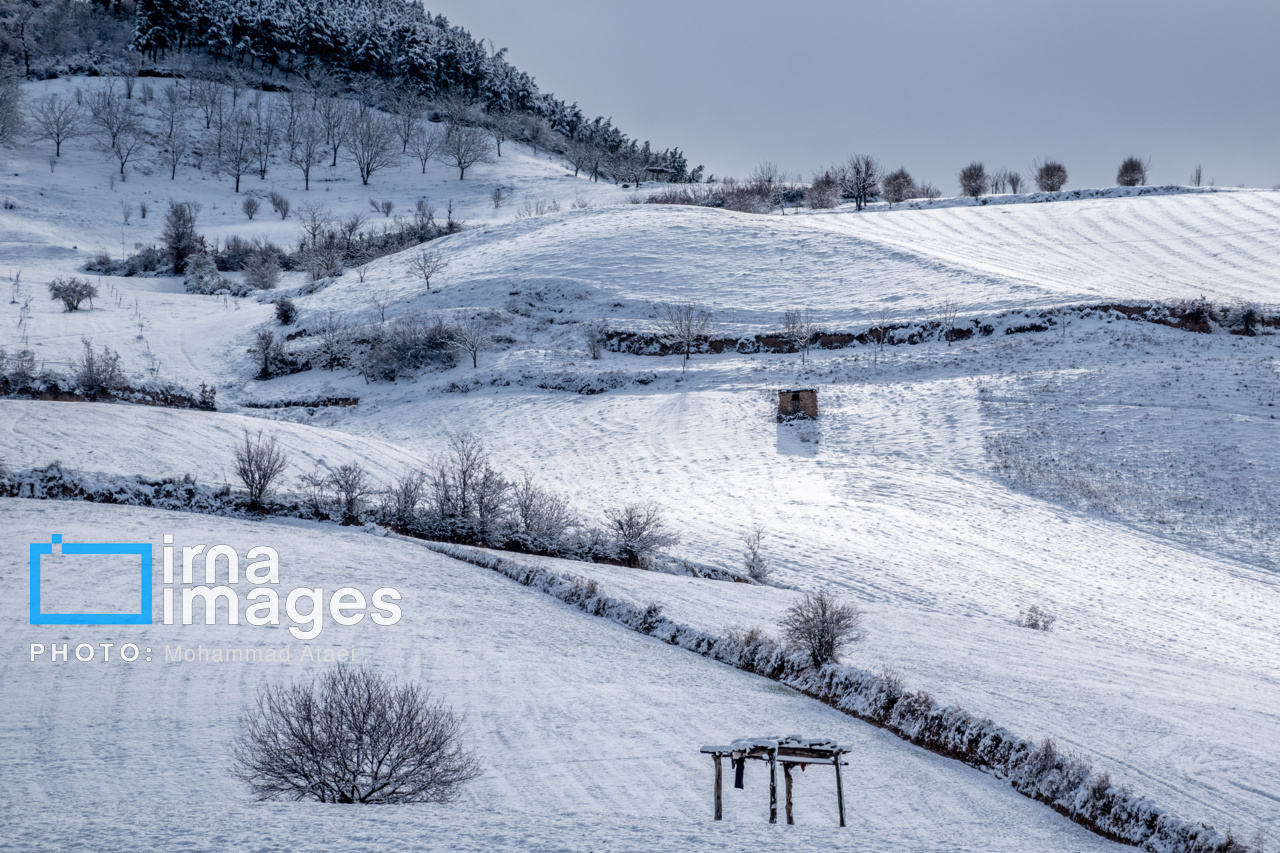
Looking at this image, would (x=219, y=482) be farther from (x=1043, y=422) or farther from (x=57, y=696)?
(x=1043, y=422)

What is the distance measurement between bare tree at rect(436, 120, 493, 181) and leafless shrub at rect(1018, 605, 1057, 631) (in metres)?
88.5

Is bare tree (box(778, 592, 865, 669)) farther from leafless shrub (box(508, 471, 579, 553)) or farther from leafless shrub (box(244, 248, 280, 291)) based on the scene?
leafless shrub (box(244, 248, 280, 291))

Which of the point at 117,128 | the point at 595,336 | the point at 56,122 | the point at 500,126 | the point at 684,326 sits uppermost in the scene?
the point at 500,126

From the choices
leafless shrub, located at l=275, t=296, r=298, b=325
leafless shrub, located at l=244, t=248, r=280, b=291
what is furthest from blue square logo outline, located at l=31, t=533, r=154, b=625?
leafless shrub, located at l=244, t=248, r=280, b=291

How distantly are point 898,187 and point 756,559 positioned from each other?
7675 cm

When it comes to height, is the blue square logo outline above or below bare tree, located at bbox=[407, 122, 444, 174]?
below

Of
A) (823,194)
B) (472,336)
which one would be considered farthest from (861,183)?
(472,336)

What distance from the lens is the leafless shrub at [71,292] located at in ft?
163

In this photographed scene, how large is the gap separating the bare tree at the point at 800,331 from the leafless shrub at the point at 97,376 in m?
31.5

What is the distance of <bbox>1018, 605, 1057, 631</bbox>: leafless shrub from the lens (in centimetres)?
1953

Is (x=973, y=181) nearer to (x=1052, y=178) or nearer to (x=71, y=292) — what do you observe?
(x=1052, y=178)

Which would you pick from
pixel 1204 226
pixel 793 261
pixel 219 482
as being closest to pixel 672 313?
pixel 793 261

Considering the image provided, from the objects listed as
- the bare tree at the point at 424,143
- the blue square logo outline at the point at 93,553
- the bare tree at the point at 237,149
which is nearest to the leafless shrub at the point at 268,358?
the blue square logo outline at the point at 93,553

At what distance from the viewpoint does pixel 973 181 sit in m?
88.7
